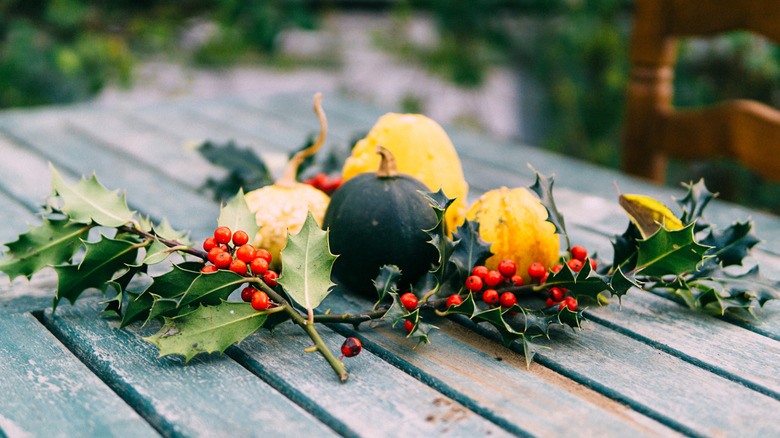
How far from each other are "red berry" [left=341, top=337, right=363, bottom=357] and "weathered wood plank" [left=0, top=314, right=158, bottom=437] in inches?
9.1

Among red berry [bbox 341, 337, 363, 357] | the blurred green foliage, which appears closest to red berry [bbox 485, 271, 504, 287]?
red berry [bbox 341, 337, 363, 357]

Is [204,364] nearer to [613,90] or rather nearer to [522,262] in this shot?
[522,262]

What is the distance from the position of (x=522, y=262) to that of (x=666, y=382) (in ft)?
0.90

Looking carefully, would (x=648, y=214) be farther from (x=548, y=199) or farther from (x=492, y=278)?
(x=492, y=278)

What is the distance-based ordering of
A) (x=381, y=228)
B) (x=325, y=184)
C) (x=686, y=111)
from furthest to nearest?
(x=686, y=111), (x=325, y=184), (x=381, y=228)

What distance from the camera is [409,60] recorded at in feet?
13.9

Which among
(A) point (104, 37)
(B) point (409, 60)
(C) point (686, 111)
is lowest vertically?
(A) point (104, 37)

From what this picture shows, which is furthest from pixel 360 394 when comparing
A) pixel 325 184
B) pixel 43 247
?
pixel 325 184

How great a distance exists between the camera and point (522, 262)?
39.6 inches

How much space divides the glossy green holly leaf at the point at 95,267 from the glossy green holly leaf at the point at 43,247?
48 mm

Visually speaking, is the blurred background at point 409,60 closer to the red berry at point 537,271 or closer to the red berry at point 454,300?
the red berry at point 537,271

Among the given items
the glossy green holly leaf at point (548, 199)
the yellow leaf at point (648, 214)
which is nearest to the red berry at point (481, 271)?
the glossy green holly leaf at point (548, 199)

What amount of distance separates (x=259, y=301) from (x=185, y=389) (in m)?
0.13

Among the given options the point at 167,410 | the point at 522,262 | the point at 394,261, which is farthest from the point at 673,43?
the point at 167,410
